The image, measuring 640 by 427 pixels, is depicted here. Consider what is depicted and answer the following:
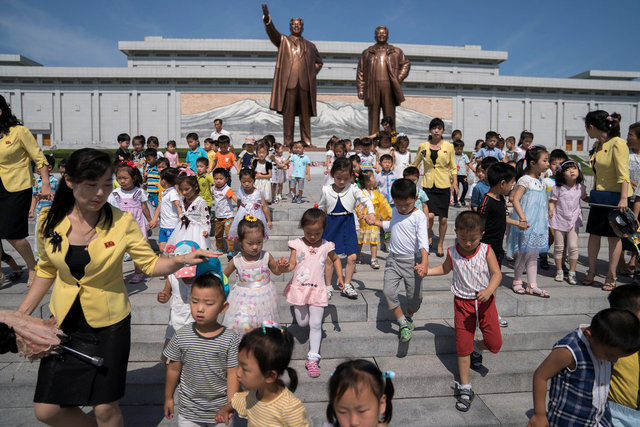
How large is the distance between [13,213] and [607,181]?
6.57 m

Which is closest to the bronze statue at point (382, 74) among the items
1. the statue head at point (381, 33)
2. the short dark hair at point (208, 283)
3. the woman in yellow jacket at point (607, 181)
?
the statue head at point (381, 33)

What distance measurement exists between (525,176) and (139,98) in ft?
113

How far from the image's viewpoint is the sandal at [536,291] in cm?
455

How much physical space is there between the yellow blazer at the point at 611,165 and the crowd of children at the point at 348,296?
335mm

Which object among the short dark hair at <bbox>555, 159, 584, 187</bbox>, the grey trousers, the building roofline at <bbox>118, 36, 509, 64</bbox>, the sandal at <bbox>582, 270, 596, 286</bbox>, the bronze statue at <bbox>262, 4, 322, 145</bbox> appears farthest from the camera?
the building roofline at <bbox>118, 36, 509, 64</bbox>

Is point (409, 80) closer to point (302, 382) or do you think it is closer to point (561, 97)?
point (561, 97)

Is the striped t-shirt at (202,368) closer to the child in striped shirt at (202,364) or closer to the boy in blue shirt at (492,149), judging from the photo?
the child in striped shirt at (202,364)

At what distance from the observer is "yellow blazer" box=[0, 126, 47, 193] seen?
422 centimetres

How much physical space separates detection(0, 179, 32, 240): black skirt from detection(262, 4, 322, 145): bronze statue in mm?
7032

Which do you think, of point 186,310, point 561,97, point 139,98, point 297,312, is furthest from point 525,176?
point 561,97

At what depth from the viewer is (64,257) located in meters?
2.14

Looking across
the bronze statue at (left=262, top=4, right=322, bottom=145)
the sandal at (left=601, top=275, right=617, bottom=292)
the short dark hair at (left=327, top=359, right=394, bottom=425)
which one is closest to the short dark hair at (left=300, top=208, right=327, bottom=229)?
the short dark hair at (left=327, top=359, right=394, bottom=425)

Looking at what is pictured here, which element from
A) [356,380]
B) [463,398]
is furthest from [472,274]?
[356,380]

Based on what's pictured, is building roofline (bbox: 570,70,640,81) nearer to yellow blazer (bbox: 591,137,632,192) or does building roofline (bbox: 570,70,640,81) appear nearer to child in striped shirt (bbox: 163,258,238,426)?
yellow blazer (bbox: 591,137,632,192)
